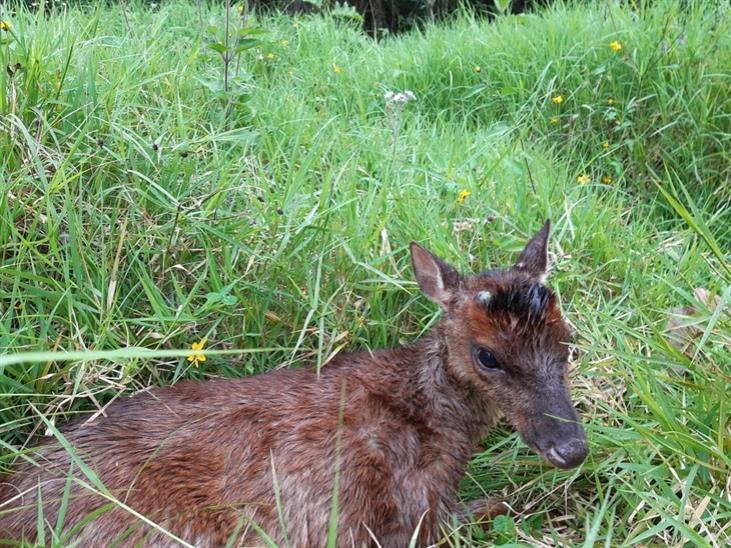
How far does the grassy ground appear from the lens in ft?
9.04

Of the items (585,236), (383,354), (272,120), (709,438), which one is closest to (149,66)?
(272,120)

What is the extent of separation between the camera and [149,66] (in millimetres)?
4262

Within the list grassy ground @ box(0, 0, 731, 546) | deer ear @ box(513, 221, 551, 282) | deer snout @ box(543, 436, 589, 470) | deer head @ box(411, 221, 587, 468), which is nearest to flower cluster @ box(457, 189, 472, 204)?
grassy ground @ box(0, 0, 731, 546)

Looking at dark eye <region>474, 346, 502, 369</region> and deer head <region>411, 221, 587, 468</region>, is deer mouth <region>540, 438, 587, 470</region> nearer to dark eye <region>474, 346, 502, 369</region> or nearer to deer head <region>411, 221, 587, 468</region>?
deer head <region>411, 221, 587, 468</region>

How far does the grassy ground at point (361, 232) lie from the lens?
276 centimetres

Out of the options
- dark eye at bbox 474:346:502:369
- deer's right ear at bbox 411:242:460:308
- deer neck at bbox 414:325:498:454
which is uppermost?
deer's right ear at bbox 411:242:460:308

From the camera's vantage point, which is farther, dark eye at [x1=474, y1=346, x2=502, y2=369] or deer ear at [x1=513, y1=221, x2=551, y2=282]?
deer ear at [x1=513, y1=221, x2=551, y2=282]

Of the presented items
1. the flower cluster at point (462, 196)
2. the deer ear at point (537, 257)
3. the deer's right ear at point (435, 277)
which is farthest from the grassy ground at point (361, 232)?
the deer ear at point (537, 257)

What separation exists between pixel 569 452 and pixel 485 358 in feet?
1.52

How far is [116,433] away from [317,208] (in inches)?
52.7

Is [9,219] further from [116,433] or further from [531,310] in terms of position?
[531,310]

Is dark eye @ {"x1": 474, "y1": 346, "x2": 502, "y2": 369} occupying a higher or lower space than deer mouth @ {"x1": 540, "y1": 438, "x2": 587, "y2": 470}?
higher

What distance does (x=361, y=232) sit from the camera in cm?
355

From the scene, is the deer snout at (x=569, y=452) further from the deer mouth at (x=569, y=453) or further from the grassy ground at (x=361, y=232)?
the grassy ground at (x=361, y=232)
